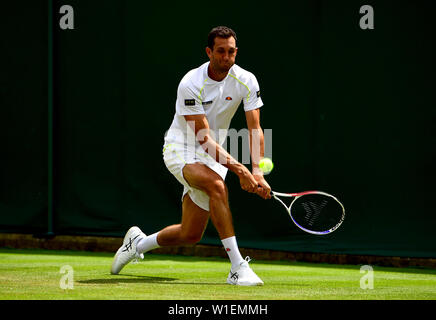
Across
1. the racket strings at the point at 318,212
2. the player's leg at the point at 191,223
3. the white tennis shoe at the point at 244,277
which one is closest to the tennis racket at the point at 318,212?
the racket strings at the point at 318,212

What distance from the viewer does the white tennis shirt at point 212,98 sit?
18.5 ft

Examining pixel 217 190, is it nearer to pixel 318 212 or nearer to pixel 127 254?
pixel 127 254

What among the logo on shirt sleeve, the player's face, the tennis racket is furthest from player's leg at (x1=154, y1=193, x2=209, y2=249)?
the tennis racket

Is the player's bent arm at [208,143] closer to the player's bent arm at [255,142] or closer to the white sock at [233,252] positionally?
the player's bent arm at [255,142]

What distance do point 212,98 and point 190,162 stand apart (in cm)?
45

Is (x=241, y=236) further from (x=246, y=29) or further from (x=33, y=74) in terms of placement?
(x=33, y=74)

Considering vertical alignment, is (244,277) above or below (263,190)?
below

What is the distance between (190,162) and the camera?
571cm

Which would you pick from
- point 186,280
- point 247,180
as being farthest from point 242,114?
point 247,180

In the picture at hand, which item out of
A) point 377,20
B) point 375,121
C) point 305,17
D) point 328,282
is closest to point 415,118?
point 375,121

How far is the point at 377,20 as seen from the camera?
720cm

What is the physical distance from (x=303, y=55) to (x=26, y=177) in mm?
3120

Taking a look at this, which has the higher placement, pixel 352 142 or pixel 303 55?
pixel 303 55

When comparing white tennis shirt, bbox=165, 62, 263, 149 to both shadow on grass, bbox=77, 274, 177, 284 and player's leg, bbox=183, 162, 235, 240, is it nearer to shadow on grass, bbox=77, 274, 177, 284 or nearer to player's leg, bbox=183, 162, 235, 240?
player's leg, bbox=183, 162, 235, 240
